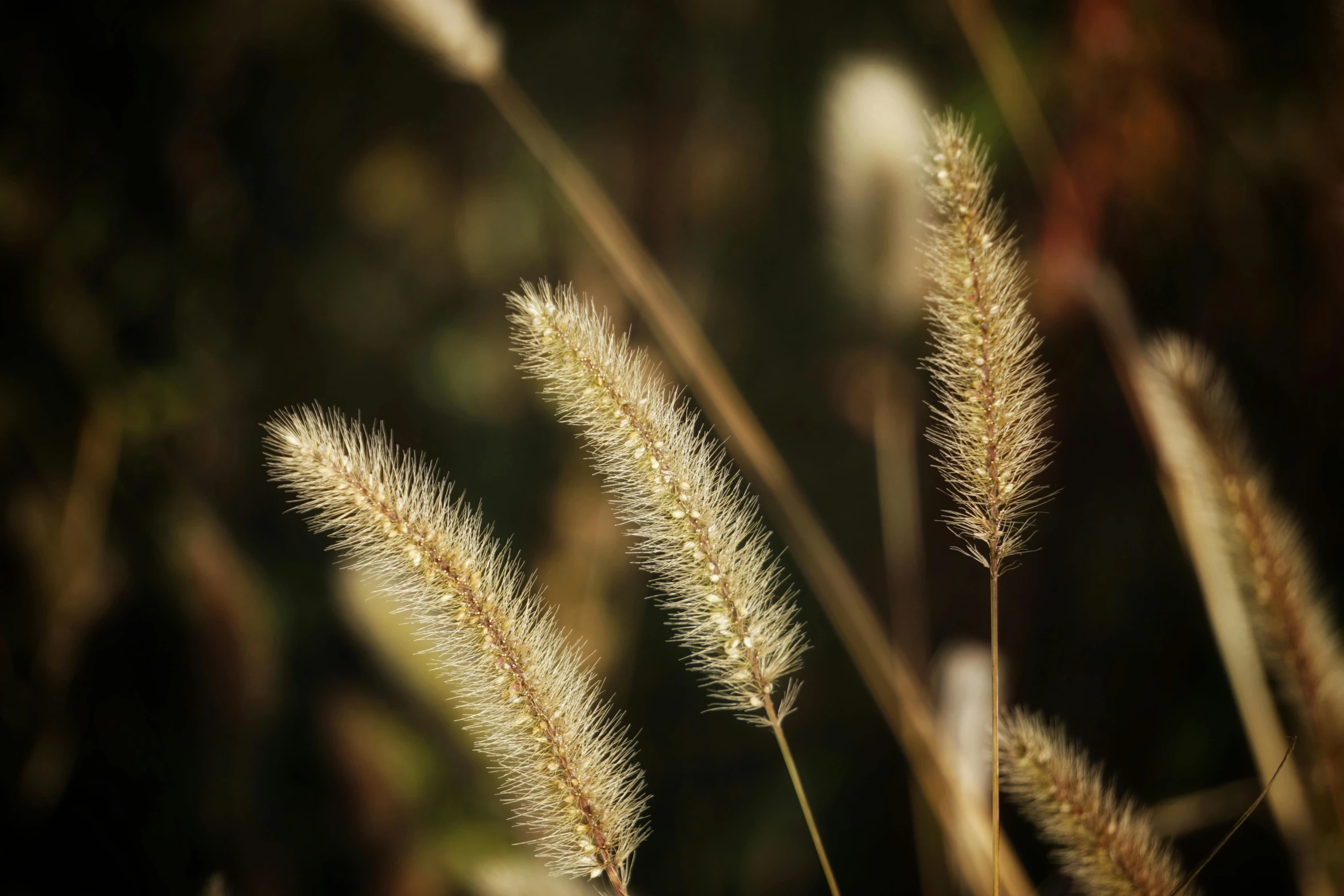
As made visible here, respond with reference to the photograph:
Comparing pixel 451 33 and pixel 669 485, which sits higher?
pixel 451 33

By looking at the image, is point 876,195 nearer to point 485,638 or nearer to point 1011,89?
point 1011,89

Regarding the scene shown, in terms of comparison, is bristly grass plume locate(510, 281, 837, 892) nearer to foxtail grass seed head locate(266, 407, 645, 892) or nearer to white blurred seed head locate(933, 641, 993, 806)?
foxtail grass seed head locate(266, 407, 645, 892)

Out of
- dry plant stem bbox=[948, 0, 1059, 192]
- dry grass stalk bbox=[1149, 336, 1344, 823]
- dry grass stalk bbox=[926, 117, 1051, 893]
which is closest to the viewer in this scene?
dry grass stalk bbox=[926, 117, 1051, 893]

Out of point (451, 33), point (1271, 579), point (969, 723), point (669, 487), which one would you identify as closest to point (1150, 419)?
point (1271, 579)

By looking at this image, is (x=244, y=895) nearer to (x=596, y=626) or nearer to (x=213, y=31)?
(x=596, y=626)

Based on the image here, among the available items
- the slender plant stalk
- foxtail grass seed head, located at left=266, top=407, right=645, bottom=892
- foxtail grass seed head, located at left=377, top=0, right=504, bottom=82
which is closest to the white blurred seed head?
the slender plant stalk

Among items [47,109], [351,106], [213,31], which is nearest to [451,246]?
[351,106]
